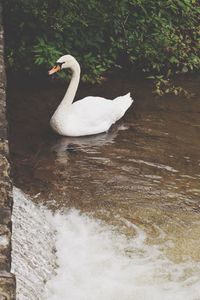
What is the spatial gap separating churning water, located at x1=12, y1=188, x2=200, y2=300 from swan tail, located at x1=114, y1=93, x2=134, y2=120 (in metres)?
2.90

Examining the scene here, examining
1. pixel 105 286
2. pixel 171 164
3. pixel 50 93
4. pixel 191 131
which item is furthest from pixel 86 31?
pixel 105 286

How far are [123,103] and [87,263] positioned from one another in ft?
12.5

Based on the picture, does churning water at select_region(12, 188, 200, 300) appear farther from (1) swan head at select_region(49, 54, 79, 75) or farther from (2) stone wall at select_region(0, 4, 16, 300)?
(1) swan head at select_region(49, 54, 79, 75)

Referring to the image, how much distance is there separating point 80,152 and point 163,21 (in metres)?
3.69

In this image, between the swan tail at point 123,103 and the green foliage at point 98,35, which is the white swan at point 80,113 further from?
the green foliage at point 98,35

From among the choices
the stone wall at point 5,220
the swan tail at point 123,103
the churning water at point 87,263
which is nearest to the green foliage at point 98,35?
the swan tail at point 123,103

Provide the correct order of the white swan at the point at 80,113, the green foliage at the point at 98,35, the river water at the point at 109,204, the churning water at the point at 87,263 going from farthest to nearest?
the green foliage at the point at 98,35 < the white swan at the point at 80,113 < the river water at the point at 109,204 < the churning water at the point at 87,263

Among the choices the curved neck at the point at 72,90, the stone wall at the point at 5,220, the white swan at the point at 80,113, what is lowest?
the white swan at the point at 80,113

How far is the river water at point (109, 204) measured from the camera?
545 centimetres

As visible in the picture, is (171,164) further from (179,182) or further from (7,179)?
(7,179)

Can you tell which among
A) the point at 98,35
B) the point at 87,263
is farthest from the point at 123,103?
the point at 87,263

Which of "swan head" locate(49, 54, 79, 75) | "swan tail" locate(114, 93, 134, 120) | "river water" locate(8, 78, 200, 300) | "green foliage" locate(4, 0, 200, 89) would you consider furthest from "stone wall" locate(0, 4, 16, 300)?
"green foliage" locate(4, 0, 200, 89)

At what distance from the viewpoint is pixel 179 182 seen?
730cm

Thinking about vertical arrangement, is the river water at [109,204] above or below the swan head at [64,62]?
below
